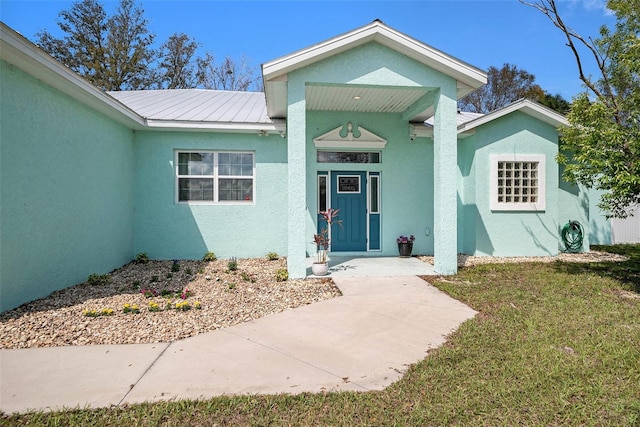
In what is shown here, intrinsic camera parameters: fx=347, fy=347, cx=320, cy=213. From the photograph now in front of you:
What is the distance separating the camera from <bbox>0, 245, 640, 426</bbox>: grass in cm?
257

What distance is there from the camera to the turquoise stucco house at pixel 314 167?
22.3 feet

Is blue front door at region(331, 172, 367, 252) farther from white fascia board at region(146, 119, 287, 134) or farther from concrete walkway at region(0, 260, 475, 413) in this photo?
concrete walkway at region(0, 260, 475, 413)

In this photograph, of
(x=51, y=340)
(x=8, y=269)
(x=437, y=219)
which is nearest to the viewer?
(x=51, y=340)

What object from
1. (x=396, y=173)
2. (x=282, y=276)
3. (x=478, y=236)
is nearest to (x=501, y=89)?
(x=478, y=236)

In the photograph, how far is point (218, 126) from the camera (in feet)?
29.4

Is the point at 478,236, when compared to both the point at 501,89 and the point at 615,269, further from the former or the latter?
the point at 501,89

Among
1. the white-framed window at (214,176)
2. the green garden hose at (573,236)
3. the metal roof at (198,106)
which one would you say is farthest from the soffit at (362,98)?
the green garden hose at (573,236)

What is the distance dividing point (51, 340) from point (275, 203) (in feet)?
20.2

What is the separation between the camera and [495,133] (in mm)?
9922

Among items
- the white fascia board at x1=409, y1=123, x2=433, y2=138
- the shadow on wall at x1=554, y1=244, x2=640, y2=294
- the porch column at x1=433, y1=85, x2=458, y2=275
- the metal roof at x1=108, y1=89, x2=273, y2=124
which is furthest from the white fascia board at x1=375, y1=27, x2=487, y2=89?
the shadow on wall at x1=554, y1=244, x2=640, y2=294

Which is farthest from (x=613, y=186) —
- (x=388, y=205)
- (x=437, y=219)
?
(x=388, y=205)

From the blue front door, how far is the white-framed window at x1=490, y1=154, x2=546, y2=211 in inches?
148

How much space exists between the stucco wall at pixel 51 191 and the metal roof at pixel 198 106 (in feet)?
6.35

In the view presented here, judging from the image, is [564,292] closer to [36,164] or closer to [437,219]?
[437,219]
